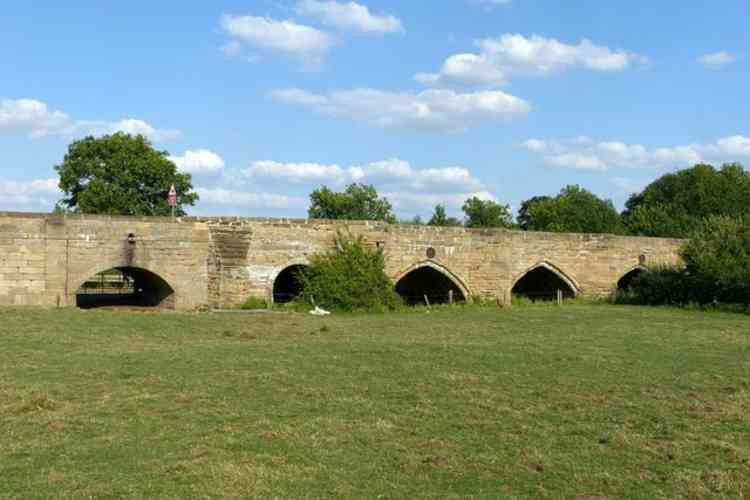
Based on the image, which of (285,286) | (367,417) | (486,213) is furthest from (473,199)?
(367,417)

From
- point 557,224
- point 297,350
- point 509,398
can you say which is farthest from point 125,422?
point 557,224

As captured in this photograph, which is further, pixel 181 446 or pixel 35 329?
pixel 35 329

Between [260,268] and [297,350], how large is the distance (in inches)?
384

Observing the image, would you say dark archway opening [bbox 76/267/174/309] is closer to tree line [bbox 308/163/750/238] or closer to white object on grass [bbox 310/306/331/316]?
white object on grass [bbox 310/306/331/316]

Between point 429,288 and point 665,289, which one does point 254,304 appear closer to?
point 429,288

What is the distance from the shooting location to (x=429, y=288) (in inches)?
1143

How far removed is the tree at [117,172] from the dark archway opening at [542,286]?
22.1m

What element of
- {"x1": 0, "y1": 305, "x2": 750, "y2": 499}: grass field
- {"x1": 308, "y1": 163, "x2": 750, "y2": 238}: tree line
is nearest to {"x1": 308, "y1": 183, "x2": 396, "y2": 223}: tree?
{"x1": 308, "y1": 163, "x2": 750, "y2": 238}: tree line

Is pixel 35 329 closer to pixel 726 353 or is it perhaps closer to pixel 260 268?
pixel 260 268

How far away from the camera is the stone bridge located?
19.5 meters

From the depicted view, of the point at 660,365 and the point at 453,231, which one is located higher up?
the point at 453,231

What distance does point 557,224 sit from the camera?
196ft

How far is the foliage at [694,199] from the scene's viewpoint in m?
48.2

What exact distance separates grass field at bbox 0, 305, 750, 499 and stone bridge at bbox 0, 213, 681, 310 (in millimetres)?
4983
